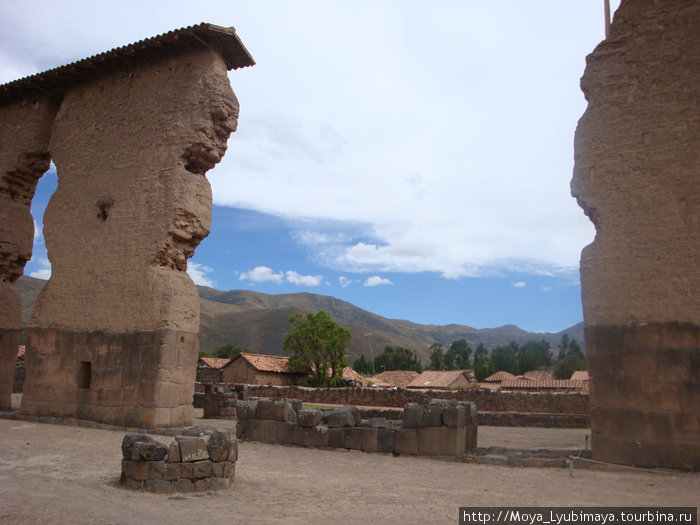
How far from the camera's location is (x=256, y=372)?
3234 cm

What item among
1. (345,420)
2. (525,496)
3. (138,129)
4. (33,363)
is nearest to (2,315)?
(33,363)

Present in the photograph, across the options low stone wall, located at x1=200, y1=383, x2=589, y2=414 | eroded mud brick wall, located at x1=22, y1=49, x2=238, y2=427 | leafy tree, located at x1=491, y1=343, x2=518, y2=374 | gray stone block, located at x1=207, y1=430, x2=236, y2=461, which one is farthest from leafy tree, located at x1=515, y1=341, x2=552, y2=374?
gray stone block, located at x1=207, y1=430, x2=236, y2=461

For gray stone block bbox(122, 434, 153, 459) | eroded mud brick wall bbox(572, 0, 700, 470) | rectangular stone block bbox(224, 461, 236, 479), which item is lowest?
rectangular stone block bbox(224, 461, 236, 479)

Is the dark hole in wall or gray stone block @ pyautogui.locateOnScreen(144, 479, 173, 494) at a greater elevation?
the dark hole in wall

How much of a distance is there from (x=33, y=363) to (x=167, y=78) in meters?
6.63

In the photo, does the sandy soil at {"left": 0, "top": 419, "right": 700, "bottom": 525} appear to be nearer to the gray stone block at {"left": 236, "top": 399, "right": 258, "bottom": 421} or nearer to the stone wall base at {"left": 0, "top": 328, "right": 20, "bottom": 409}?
the gray stone block at {"left": 236, "top": 399, "right": 258, "bottom": 421}

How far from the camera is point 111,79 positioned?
39.7ft

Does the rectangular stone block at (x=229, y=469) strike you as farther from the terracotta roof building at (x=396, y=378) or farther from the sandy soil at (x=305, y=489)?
the terracotta roof building at (x=396, y=378)

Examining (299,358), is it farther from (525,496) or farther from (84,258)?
(525,496)

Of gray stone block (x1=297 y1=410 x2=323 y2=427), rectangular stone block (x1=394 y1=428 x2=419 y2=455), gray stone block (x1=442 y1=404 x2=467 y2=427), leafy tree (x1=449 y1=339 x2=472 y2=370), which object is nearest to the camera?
gray stone block (x1=442 y1=404 x2=467 y2=427)

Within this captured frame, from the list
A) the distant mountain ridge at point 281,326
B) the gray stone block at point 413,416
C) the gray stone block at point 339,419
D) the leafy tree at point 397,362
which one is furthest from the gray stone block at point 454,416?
the leafy tree at point 397,362

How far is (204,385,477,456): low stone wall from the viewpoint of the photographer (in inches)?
330

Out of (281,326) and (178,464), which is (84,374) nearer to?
(178,464)

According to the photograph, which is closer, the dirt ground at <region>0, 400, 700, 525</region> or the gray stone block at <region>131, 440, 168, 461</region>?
the dirt ground at <region>0, 400, 700, 525</region>
